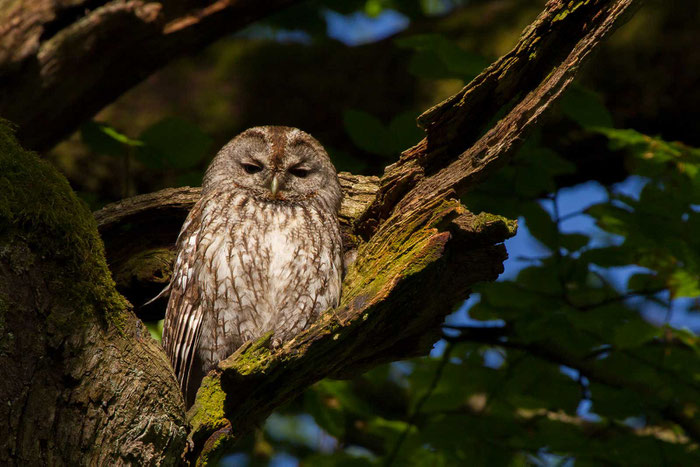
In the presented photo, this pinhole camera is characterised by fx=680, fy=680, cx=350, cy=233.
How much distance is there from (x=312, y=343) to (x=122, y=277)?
3.54 ft

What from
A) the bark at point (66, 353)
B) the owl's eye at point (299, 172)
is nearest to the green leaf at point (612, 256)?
the owl's eye at point (299, 172)

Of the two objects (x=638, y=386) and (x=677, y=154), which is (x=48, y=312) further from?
(x=638, y=386)

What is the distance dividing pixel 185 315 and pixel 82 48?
5.73 feet

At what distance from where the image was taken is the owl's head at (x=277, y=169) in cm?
308

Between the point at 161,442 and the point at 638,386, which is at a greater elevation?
the point at 638,386

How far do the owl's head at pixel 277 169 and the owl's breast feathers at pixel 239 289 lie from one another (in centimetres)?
33

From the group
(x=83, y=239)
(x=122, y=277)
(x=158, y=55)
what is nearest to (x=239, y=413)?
(x=83, y=239)

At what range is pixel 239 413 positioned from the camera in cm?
223

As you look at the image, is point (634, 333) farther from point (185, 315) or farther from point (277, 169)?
point (185, 315)

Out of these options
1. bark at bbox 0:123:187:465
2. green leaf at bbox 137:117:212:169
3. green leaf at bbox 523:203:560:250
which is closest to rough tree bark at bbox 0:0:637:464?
bark at bbox 0:123:187:465

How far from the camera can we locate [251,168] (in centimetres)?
319

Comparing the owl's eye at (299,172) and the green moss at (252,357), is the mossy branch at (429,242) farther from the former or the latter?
the owl's eye at (299,172)

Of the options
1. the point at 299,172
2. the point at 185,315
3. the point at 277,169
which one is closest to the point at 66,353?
the point at 185,315

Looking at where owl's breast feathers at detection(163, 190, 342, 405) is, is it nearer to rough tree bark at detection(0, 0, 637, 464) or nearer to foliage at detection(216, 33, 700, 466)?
rough tree bark at detection(0, 0, 637, 464)
